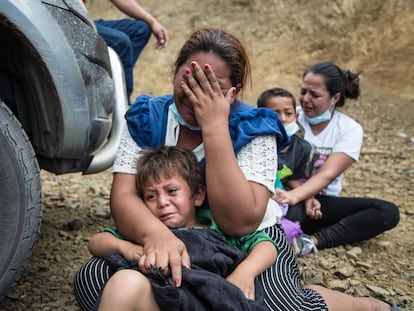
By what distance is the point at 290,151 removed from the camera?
349 cm

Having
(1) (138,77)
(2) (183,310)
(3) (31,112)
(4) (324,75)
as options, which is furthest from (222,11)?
(2) (183,310)

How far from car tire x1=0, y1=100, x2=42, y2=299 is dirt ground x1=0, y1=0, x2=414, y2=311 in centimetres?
54

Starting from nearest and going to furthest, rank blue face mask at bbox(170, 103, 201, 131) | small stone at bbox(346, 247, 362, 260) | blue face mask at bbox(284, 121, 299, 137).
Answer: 1. blue face mask at bbox(170, 103, 201, 131)
2. small stone at bbox(346, 247, 362, 260)
3. blue face mask at bbox(284, 121, 299, 137)

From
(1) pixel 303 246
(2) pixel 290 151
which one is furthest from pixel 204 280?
(2) pixel 290 151

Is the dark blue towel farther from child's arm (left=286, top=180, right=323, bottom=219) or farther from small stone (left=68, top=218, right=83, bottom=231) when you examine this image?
small stone (left=68, top=218, right=83, bottom=231)

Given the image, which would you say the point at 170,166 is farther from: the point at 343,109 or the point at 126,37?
the point at 343,109

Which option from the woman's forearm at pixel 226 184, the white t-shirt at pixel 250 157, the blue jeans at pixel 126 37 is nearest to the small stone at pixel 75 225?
the blue jeans at pixel 126 37

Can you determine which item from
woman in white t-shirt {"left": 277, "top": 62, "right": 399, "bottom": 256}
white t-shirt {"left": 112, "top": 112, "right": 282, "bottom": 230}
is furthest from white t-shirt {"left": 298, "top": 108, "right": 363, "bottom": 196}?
white t-shirt {"left": 112, "top": 112, "right": 282, "bottom": 230}

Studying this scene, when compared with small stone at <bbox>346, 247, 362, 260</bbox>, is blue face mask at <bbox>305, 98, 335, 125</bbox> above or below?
above

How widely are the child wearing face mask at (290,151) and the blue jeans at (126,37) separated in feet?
3.14

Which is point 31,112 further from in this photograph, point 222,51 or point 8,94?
point 222,51

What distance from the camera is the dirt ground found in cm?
305

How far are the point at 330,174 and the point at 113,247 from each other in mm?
1814

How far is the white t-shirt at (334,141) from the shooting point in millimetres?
3629
